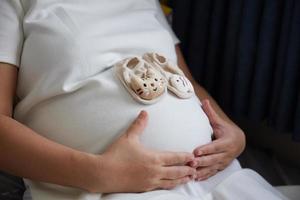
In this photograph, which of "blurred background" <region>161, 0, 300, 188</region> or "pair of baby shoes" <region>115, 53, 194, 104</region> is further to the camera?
"blurred background" <region>161, 0, 300, 188</region>

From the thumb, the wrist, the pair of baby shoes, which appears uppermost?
the pair of baby shoes

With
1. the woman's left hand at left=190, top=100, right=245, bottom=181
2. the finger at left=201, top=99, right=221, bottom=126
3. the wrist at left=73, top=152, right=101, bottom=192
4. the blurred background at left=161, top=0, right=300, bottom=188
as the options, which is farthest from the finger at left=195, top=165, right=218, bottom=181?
the blurred background at left=161, top=0, right=300, bottom=188

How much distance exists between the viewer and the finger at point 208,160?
1.01m

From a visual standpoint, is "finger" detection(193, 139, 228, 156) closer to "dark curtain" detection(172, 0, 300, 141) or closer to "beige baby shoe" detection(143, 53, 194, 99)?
"beige baby shoe" detection(143, 53, 194, 99)

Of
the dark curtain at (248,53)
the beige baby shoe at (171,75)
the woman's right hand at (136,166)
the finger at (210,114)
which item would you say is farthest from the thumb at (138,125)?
the dark curtain at (248,53)

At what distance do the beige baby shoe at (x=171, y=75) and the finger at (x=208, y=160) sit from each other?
0.14 metres

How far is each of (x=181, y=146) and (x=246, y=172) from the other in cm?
18

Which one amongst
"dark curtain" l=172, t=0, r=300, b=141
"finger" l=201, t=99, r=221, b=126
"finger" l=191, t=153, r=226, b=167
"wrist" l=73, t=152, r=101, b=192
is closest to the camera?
"wrist" l=73, t=152, r=101, b=192

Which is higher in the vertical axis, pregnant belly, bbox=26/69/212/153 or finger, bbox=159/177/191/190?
pregnant belly, bbox=26/69/212/153

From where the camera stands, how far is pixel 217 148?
3.48ft

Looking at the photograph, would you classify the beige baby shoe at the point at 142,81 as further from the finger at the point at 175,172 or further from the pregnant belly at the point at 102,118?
the finger at the point at 175,172

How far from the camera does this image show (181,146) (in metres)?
1.00

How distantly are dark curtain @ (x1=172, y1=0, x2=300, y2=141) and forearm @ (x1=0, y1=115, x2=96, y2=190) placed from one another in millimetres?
664

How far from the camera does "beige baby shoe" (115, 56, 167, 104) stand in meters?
0.97
